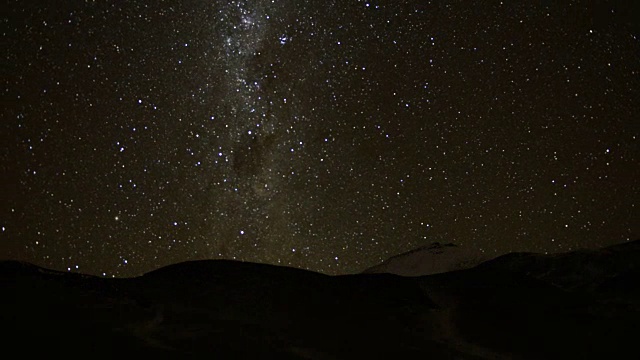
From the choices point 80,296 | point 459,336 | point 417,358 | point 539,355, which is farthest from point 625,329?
point 80,296

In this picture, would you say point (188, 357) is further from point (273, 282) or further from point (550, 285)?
point (550, 285)

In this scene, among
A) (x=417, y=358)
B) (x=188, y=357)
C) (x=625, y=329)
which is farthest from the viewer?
(x=625, y=329)

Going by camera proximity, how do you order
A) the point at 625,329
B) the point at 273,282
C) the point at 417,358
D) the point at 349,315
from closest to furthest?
the point at 417,358, the point at 625,329, the point at 349,315, the point at 273,282

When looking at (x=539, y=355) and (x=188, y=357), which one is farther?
(x=539, y=355)

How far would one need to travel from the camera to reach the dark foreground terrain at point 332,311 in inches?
96.8

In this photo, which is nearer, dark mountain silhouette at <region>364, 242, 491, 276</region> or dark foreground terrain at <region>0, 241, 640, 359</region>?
dark foreground terrain at <region>0, 241, 640, 359</region>

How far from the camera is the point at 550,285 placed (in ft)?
10.4

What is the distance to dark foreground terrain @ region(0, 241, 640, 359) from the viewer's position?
8.07 feet

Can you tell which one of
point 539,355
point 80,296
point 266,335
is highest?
point 80,296

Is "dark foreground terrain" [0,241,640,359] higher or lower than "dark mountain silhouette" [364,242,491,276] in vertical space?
lower

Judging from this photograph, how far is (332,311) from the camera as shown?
120 inches

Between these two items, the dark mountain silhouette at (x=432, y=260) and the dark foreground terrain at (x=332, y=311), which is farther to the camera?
the dark mountain silhouette at (x=432, y=260)

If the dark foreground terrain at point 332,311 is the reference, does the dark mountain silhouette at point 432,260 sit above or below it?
above

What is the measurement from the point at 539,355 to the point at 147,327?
5.85 feet
